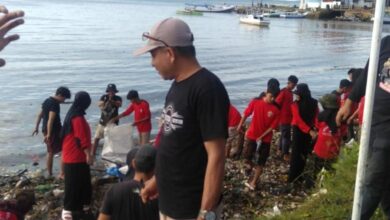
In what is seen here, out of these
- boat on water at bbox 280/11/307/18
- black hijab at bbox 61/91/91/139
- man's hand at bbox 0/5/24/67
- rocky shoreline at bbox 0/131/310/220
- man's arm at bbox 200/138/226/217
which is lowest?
boat on water at bbox 280/11/307/18

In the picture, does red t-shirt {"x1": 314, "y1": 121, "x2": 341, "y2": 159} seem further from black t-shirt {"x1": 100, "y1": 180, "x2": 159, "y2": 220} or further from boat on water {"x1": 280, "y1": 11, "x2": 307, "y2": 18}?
boat on water {"x1": 280, "y1": 11, "x2": 307, "y2": 18}

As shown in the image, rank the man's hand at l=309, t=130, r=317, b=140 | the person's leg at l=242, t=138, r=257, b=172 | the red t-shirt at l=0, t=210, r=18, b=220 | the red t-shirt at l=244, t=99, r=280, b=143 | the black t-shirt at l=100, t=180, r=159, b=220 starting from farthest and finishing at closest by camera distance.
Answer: the person's leg at l=242, t=138, r=257, b=172
the red t-shirt at l=244, t=99, r=280, b=143
the man's hand at l=309, t=130, r=317, b=140
the red t-shirt at l=0, t=210, r=18, b=220
the black t-shirt at l=100, t=180, r=159, b=220

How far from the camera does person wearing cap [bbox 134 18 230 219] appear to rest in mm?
3219

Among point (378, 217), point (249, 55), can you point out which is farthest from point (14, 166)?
point (249, 55)

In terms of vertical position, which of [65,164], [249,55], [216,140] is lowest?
[249,55]

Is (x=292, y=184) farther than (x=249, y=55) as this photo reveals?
No

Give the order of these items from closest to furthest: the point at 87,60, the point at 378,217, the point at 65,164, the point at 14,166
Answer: the point at 378,217 < the point at 65,164 < the point at 14,166 < the point at 87,60

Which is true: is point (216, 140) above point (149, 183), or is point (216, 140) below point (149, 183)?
above

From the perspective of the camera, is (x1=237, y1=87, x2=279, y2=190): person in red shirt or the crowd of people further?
(x1=237, y1=87, x2=279, y2=190): person in red shirt

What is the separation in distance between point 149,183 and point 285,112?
8556 mm

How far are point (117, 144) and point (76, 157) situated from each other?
10.2 ft

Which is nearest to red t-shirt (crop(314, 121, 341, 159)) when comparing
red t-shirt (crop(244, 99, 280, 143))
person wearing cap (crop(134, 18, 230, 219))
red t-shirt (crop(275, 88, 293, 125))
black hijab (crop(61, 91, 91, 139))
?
red t-shirt (crop(244, 99, 280, 143))

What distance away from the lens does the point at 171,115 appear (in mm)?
3381

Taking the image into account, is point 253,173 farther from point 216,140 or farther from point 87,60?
point 87,60
